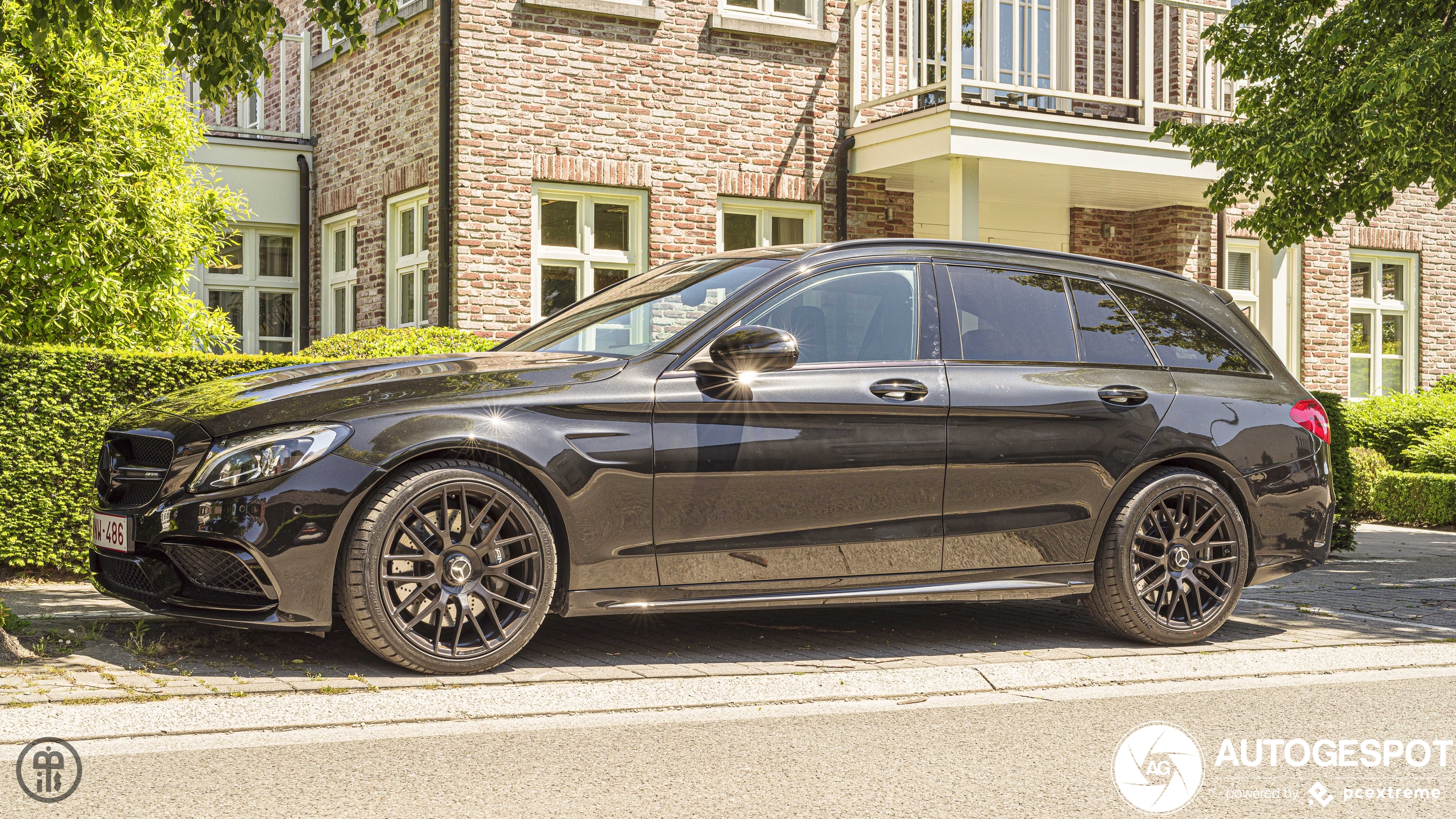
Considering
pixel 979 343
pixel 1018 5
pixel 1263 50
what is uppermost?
pixel 1018 5

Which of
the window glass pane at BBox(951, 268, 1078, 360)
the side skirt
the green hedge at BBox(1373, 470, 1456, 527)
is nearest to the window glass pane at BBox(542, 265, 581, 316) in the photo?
the window glass pane at BBox(951, 268, 1078, 360)

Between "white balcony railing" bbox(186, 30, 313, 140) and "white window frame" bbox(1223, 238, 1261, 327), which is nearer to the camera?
"white balcony railing" bbox(186, 30, 313, 140)

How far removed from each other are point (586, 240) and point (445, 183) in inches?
56.8

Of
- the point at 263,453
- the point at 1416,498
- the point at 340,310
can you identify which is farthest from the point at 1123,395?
the point at 340,310

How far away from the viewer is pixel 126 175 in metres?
10.1

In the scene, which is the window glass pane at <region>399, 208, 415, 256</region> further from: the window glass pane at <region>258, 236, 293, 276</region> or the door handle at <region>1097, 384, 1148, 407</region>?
the door handle at <region>1097, 384, 1148, 407</region>

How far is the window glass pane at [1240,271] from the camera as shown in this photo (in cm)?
1805

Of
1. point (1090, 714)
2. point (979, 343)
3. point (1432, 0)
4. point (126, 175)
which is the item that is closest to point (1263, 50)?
point (1432, 0)

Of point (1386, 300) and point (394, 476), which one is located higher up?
point (1386, 300)

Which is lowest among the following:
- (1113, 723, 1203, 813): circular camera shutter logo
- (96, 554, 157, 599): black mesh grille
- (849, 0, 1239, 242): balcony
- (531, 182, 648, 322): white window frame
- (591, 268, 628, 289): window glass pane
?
(1113, 723, 1203, 813): circular camera shutter logo

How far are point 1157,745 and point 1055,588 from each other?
63.4 inches

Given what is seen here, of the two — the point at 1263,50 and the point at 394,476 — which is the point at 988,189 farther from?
the point at 394,476

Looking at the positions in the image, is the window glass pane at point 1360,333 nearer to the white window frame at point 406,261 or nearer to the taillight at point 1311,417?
the white window frame at point 406,261

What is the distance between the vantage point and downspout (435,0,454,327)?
13344 millimetres
